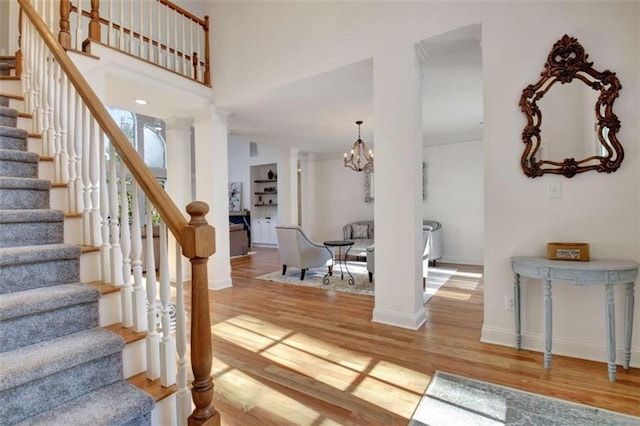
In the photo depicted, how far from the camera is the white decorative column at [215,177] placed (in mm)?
4324

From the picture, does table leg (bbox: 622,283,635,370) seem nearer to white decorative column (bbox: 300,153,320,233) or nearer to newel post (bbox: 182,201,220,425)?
newel post (bbox: 182,201,220,425)

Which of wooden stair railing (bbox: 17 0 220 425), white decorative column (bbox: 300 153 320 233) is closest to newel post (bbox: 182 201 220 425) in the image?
wooden stair railing (bbox: 17 0 220 425)

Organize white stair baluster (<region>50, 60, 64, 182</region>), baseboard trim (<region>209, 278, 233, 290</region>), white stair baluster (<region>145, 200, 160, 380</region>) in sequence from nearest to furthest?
white stair baluster (<region>145, 200, 160, 380</region>)
white stair baluster (<region>50, 60, 64, 182</region>)
baseboard trim (<region>209, 278, 233, 290</region>)

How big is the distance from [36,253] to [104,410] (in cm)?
85

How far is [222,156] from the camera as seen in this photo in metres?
4.40

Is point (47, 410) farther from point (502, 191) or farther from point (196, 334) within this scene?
point (502, 191)

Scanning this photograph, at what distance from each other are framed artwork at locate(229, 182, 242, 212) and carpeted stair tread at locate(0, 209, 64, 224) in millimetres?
8316

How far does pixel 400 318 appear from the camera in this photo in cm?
284

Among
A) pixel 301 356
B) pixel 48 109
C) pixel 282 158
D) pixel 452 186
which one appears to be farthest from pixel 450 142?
pixel 48 109

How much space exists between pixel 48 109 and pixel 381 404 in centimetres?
286

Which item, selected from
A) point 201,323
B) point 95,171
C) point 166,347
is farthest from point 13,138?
point 201,323

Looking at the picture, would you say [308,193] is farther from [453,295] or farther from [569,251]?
[569,251]

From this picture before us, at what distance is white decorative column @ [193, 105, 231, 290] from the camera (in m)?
4.32

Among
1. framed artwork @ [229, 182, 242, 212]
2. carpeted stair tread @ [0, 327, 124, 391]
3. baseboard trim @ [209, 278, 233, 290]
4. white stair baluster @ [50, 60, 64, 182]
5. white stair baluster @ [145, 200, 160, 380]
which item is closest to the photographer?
carpeted stair tread @ [0, 327, 124, 391]
